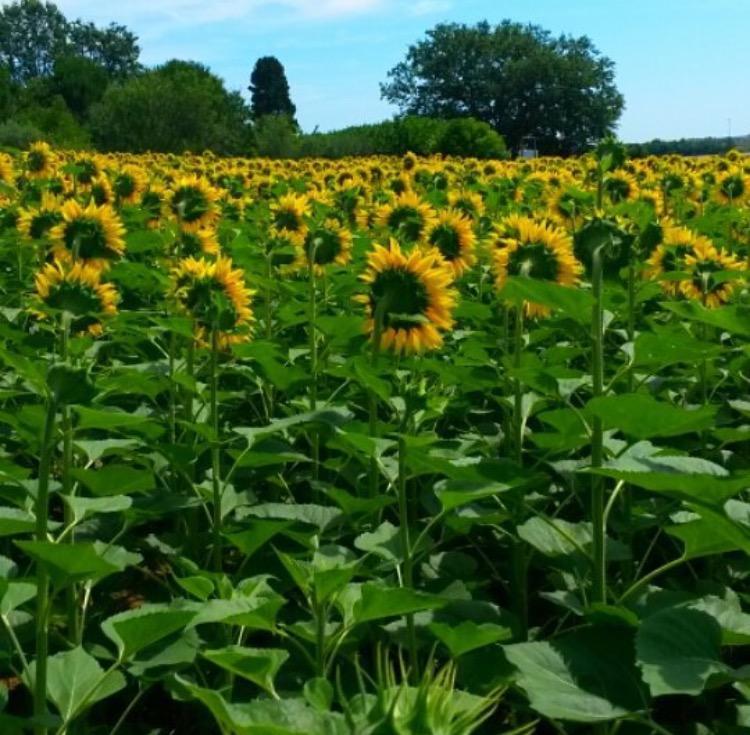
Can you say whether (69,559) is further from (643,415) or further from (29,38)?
(29,38)

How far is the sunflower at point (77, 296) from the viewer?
236 centimetres

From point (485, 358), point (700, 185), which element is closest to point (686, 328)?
point (485, 358)

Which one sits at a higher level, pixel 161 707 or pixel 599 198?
pixel 599 198

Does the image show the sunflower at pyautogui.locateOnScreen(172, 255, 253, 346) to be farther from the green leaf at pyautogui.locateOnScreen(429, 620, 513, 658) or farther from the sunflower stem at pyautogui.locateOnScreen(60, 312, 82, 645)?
the green leaf at pyautogui.locateOnScreen(429, 620, 513, 658)

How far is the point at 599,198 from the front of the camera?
2.78 meters

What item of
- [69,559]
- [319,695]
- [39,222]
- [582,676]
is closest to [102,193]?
[39,222]

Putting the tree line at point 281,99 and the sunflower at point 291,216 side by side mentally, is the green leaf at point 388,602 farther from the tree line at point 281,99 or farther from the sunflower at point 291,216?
the tree line at point 281,99

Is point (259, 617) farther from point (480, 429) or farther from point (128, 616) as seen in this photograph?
point (480, 429)

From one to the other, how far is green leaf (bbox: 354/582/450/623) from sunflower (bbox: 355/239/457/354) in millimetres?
874

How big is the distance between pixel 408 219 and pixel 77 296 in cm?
144

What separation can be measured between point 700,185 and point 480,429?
199 inches

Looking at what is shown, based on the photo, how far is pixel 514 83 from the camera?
5369 centimetres

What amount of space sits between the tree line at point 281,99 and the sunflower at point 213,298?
1700cm

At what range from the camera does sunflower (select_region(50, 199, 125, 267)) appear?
318 cm
